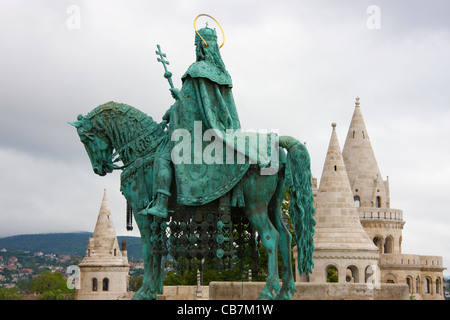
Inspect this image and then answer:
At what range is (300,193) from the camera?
1241 centimetres

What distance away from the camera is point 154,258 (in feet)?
42.3

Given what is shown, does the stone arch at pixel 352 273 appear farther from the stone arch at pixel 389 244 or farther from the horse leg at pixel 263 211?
the horse leg at pixel 263 211

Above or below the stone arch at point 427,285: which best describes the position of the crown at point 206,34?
above

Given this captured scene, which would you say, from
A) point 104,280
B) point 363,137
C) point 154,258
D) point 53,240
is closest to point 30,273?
point 104,280

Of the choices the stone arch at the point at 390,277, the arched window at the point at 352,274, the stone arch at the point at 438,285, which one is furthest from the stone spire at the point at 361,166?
the arched window at the point at 352,274

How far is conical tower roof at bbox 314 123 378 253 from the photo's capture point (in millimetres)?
Answer: 39344

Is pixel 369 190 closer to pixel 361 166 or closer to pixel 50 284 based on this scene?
pixel 361 166

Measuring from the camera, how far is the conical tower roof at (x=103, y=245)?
6744 centimetres

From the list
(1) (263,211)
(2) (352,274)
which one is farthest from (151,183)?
(2) (352,274)

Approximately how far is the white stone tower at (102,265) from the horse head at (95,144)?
54550 millimetres

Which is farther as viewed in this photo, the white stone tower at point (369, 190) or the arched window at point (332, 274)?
the white stone tower at point (369, 190)

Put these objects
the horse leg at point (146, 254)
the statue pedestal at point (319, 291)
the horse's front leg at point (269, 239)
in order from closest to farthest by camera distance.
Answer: the horse's front leg at point (269, 239)
the horse leg at point (146, 254)
the statue pedestal at point (319, 291)

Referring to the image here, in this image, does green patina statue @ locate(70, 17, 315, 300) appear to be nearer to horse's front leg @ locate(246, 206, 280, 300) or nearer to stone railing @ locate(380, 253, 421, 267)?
horse's front leg @ locate(246, 206, 280, 300)
